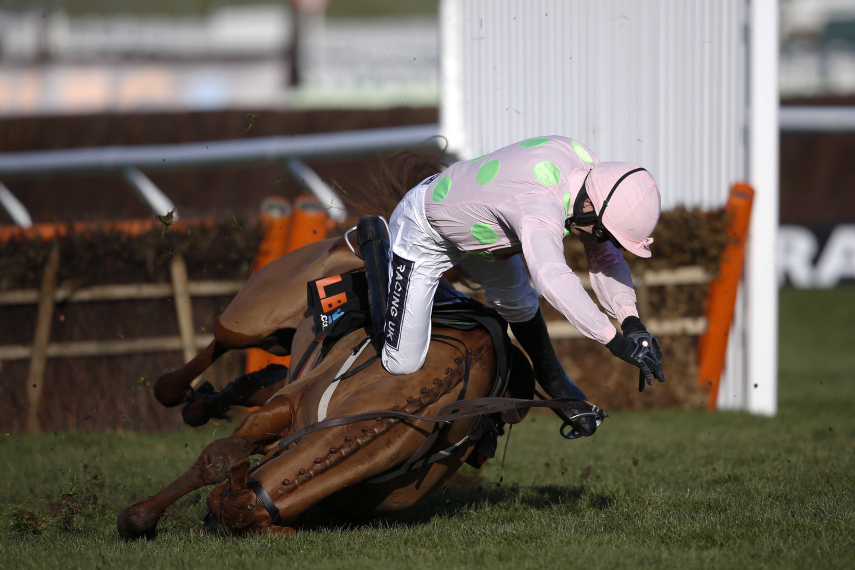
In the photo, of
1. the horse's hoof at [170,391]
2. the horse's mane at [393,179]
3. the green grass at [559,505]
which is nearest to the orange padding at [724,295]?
the green grass at [559,505]

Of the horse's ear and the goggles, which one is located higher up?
the goggles

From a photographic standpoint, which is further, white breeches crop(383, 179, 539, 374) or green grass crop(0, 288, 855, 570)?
white breeches crop(383, 179, 539, 374)

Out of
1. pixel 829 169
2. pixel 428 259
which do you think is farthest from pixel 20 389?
pixel 829 169

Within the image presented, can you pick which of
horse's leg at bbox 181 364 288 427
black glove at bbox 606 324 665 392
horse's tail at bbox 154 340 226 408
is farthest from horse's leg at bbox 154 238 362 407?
black glove at bbox 606 324 665 392

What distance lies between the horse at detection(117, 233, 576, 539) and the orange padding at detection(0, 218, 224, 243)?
2574mm

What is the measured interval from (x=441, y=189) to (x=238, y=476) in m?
1.46

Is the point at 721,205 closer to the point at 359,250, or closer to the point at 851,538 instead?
the point at 359,250

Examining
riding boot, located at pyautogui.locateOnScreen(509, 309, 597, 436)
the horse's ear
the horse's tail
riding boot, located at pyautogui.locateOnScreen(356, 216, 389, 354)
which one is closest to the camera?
the horse's ear

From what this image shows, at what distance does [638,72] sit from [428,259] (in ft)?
12.9

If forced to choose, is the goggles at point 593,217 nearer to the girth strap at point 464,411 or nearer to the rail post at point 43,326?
the girth strap at point 464,411

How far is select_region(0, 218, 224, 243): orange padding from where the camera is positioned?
258 inches

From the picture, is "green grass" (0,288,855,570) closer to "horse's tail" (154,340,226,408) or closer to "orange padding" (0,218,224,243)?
"horse's tail" (154,340,226,408)

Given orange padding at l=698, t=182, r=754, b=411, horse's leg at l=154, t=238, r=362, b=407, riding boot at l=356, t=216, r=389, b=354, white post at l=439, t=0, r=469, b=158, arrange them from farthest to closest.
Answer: white post at l=439, t=0, r=469, b=158
orange padding at l=698, t=182, r=754, b=411
horse's leg at l=154, t=238, r=362, b=407
riding boot at l=356, t=216, r=389, b=354

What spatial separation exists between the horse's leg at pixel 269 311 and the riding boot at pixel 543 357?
1.03 m
